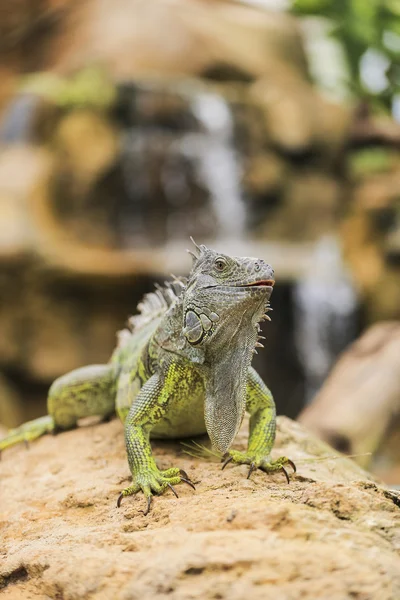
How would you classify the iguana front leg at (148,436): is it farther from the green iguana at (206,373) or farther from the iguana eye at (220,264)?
the iguana eye at (220,264)

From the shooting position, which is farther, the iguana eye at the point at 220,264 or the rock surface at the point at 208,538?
the iguana eye at the point at 220,264

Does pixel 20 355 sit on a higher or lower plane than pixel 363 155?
lower

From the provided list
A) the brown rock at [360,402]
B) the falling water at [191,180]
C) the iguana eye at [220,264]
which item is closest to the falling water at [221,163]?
the falling water at [191,180]

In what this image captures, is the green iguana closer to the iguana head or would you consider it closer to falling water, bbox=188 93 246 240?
the iguana head

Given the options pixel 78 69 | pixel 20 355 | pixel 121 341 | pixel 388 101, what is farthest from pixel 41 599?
pixel 388 101

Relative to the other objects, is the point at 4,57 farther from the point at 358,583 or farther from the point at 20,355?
the point at 358,583

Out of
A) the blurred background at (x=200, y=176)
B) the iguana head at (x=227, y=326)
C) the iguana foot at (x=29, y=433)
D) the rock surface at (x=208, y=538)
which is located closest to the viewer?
the rock surface at (x=208, y=538)
